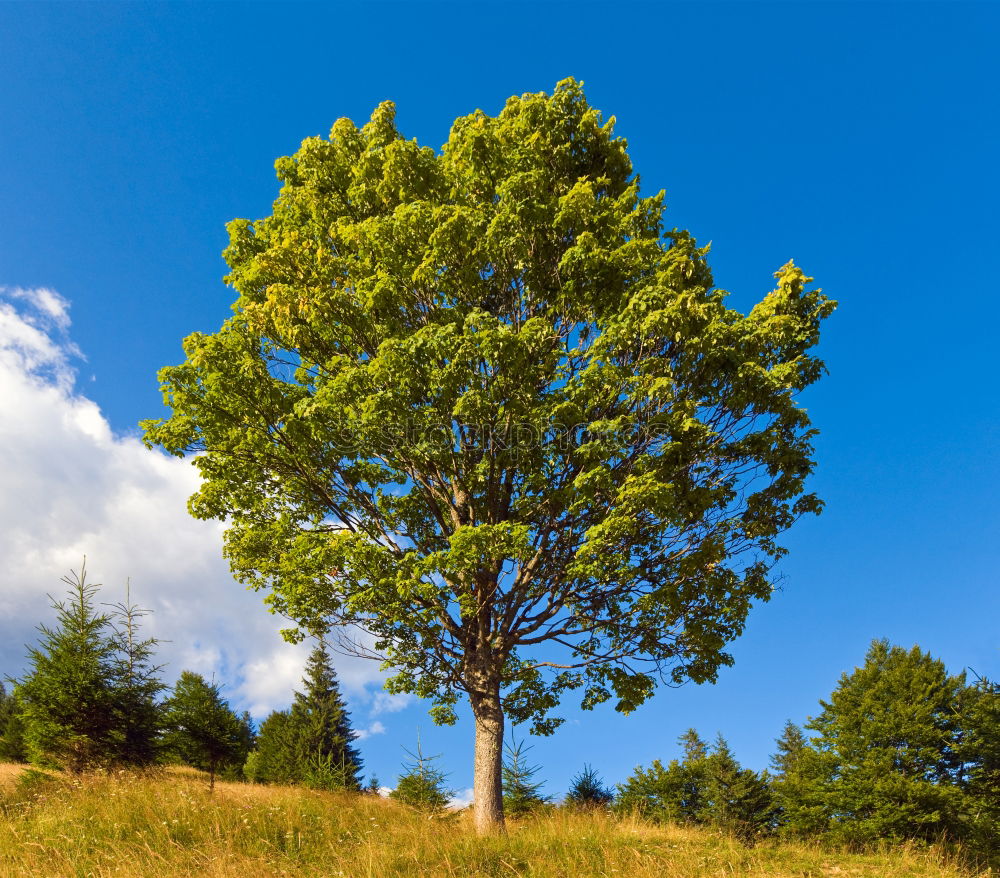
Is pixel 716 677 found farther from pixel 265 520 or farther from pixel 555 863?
pixel 265 520

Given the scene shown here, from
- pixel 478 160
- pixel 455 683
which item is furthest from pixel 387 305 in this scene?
pixel 455 683

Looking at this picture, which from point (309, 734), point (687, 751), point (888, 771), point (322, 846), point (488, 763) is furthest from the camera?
point (687, 751)

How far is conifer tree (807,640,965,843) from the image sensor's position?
25.0 metres

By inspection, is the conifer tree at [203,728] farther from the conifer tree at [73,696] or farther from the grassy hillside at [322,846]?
the grassy hillside at [322,846]

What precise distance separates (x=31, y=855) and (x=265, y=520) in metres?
5.61

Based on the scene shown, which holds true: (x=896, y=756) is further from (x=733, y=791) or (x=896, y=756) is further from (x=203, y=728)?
(x=203, y=728)

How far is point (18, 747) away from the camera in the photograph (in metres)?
27.8

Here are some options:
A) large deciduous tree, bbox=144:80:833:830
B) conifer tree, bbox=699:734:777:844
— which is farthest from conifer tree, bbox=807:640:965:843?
large deciduous tree, bbox=144:80:833:830

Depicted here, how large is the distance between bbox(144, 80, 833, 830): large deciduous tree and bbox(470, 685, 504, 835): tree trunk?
1.5 inches

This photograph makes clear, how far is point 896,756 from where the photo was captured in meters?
26.9

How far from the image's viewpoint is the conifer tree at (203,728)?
63.8 feet

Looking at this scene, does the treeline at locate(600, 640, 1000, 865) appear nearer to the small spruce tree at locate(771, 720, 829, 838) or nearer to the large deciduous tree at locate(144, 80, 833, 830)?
the small spruce tree at locate(771, 720, 829, 838)

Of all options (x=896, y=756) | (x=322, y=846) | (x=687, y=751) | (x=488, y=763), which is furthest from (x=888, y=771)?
(x=322, y=846)

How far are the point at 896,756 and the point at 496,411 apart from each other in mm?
30463
